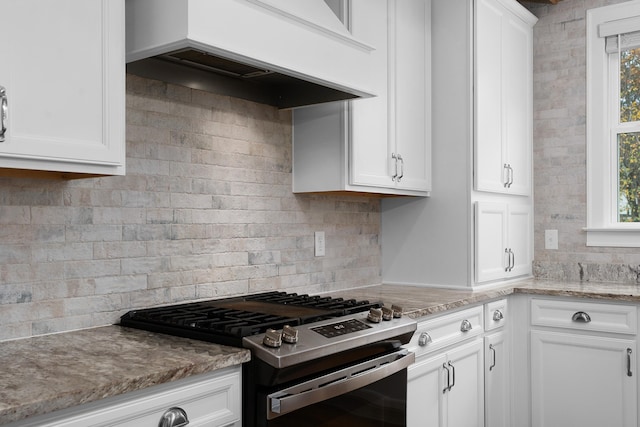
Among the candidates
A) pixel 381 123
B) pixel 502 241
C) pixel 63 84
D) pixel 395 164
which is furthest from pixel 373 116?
pixel 63 84

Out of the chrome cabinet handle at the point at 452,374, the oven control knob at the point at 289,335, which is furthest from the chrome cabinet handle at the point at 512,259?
the oven control knob at the point at 289,335

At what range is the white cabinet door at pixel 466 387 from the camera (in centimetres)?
272

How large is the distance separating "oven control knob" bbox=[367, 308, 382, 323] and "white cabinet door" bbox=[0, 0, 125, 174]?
974 millimetres

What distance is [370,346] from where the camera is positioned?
1995 millimetres

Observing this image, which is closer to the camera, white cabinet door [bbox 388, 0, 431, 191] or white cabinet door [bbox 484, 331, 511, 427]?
white cabinet door [bbox 388, 0, 431, 191]

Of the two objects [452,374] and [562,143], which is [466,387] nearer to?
[452,374]

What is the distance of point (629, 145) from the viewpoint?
3561mm

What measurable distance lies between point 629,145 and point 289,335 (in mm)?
2769

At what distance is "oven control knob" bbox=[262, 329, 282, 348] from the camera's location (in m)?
1.66

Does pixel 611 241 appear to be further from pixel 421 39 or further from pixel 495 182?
pixel 421 39

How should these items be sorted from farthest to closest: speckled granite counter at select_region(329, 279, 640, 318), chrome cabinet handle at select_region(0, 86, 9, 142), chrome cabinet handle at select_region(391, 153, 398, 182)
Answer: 1. chrome cabinet handle at select_region(391, 153, 398, 182)
2. speckled granite counter at select_region(329, 279, 640, 318)
3. chrome cabinet handle at select_region(0, 86, 9, 142)

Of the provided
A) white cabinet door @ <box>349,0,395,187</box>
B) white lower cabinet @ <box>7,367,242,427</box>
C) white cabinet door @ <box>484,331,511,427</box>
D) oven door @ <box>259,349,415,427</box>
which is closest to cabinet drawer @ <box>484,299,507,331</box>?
white cabinet door @ <box>484,331,511,427</box>

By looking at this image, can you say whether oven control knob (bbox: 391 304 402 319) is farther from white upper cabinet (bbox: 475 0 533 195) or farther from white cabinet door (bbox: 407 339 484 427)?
white upper cabinet (bbox: 475 0 533 195)

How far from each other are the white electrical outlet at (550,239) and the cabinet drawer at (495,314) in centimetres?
75
